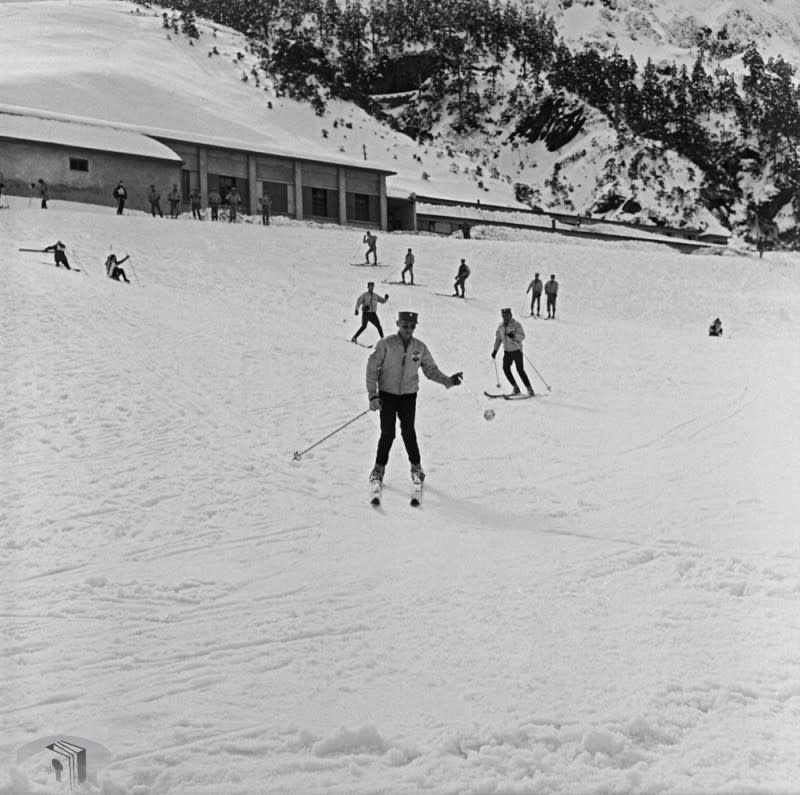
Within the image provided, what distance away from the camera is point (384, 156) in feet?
237

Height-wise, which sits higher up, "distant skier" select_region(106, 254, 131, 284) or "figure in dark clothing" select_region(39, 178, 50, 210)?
"figure in dark clothing" select_region(39, 178, 50, 210)

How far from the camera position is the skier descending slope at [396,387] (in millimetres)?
7578

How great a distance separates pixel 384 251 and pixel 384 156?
43551mm

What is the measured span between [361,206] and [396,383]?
39097mm

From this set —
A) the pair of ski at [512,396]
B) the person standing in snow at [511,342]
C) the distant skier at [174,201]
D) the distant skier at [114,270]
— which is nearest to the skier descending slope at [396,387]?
the person standing in snow at [511,342]

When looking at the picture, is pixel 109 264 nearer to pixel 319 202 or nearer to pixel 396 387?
pixel 396 387

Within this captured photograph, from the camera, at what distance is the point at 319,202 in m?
43.9

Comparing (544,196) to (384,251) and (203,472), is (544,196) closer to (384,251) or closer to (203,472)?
(384,251)

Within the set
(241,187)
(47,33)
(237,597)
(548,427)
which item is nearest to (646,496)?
(548,427)

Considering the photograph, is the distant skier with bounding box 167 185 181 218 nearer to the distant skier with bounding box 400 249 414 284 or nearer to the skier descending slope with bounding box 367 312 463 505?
the distant skier with bounding box 400 249 414 284

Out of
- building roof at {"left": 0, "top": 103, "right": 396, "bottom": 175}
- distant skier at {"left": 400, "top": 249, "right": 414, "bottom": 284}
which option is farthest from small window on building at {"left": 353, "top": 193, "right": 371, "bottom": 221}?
distant skier at {"left": 400, "top": 249, "right": 414, "bottom": 284}

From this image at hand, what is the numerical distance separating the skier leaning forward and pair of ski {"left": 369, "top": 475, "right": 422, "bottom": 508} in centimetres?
5

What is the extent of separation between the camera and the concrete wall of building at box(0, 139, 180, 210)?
108 ft

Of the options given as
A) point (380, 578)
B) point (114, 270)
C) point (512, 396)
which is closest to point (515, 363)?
point (512, 396)
